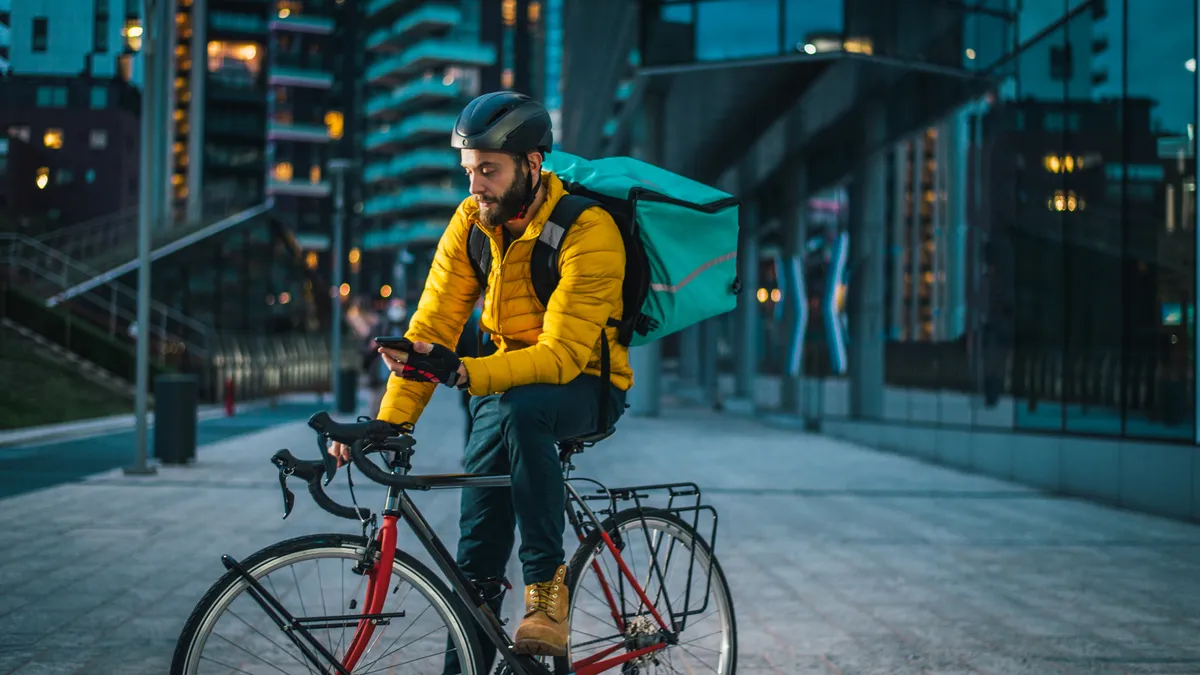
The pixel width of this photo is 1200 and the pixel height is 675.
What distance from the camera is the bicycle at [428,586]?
2951mm

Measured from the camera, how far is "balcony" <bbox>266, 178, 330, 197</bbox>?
96.3 m

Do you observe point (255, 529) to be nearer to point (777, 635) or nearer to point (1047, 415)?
point (777, 635)

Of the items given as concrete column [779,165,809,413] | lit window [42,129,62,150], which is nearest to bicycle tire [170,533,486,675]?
lit window [42,129,62,150]

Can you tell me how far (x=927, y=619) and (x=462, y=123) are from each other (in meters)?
3.96

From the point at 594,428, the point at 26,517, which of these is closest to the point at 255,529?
the point at 26,517

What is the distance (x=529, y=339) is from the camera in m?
3.49

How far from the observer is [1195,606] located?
667cm

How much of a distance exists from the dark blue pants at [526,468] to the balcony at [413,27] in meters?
100

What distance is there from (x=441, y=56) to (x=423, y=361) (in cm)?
9916

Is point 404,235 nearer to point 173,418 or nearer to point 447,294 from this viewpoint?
point 173,418

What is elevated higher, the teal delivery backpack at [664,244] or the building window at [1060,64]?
the building window at [1060,64]

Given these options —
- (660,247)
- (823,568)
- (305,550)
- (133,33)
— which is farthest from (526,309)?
(133,33)

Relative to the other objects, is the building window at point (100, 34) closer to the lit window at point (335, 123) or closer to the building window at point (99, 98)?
the building window at point (99, 98)

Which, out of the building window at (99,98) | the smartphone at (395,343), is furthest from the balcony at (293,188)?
the smartphone at (395,343)
